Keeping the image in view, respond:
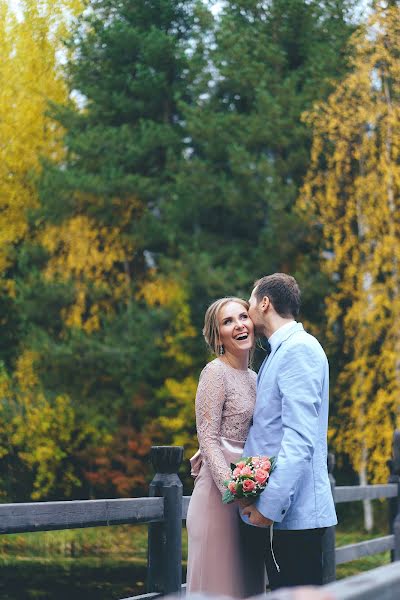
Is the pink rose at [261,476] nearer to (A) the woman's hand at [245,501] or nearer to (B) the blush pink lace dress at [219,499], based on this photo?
(A) the woman's hand at [245,501]

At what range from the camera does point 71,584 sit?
41.6ft

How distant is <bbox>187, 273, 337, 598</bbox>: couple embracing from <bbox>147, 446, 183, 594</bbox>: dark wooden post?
0.32 meters

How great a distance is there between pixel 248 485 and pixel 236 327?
2.30ft

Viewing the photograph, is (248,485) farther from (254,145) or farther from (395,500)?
(254,145)

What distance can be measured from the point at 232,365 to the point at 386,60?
565 inches

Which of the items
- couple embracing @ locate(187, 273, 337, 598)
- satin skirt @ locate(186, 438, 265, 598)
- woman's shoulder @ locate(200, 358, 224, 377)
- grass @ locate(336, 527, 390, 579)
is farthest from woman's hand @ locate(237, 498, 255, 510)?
grass @ locate(336, 527, 390, 579)

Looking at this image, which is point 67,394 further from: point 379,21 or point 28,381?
point 379,21

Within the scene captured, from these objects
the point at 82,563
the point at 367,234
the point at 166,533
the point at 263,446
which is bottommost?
the point at 82,563

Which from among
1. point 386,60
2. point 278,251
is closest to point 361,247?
point 278,251

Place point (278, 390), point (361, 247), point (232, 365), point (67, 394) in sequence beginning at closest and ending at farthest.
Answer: point (278, 390) → point (232, 365) → point (361, 247) → point (67, 394)

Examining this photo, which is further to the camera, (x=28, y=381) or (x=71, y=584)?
(x=28, y=381)

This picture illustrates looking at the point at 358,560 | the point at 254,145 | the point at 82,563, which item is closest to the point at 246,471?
the point at 358,560

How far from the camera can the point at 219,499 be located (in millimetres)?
4062

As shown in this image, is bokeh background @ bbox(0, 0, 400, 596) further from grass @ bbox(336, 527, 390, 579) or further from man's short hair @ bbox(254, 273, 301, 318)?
man's short hair @ bbox(254, 273, 301, 318)
